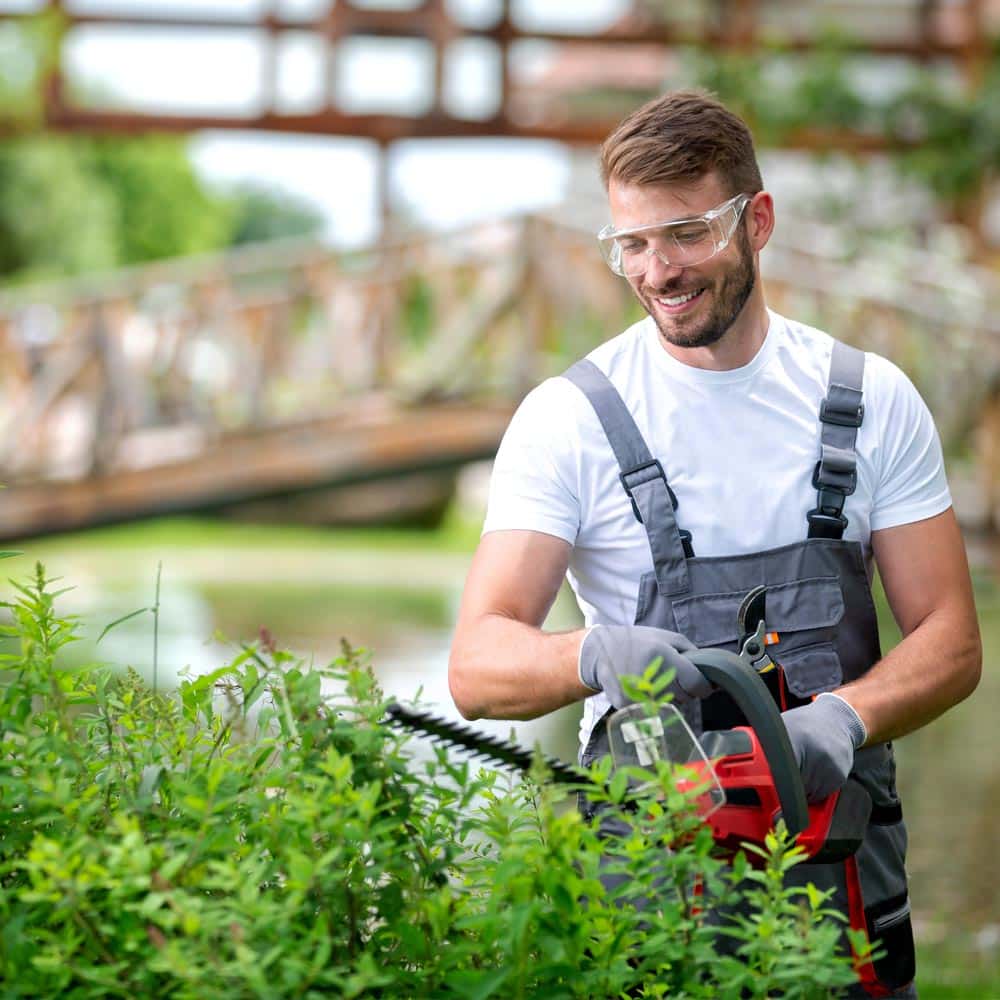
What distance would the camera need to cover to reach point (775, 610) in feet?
9.06

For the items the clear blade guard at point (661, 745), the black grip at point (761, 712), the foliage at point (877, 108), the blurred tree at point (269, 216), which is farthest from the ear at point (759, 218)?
the blurred tree at point (269, 216)

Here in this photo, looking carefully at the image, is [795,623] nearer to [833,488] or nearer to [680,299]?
[833,488]

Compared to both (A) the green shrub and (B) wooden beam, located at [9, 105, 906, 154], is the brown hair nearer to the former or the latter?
(A) the green shrub

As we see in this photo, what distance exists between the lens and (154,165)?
5709 centimetres

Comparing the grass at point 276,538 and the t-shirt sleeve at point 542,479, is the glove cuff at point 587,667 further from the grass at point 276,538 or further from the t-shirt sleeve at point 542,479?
the grass at point 276,538

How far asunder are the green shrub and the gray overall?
0.70 metres

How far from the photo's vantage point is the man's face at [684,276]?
279 cm

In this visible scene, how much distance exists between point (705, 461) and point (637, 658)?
0.61 m

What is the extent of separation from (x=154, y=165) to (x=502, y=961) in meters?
57.3

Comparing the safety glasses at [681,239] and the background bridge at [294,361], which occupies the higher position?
the safety glasses at [681,239]

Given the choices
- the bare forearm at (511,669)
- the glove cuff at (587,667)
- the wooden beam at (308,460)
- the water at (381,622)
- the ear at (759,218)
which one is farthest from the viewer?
the wooden beam at (308,460)

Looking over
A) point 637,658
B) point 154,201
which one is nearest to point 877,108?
point 637,658

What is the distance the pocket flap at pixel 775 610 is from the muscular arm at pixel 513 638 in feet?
0.69

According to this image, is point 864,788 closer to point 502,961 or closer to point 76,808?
point 502,961
